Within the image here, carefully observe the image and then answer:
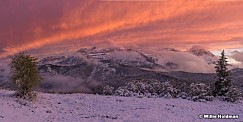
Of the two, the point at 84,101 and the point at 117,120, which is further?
the point at 84,101

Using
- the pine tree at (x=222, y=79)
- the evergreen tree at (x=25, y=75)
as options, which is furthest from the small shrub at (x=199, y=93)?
the evergreen tree at (x=25, y=75)

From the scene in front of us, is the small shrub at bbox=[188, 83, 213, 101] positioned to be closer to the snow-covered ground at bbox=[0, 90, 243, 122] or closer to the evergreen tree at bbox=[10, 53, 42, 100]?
the snow-covered ground at bbox=[0, 90, 243, 122]

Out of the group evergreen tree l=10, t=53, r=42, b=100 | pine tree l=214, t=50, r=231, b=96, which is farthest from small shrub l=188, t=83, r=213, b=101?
evergreen tree l=10, t=53, r=42, b=100

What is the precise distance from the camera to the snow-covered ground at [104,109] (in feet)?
142

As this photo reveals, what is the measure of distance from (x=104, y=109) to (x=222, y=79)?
20.9 m

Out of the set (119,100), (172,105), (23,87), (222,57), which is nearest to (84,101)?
(119,100)

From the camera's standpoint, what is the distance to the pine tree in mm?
60594

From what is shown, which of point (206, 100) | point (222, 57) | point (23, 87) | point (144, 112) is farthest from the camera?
point (222, 57)

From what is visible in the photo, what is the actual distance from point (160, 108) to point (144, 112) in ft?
12.1

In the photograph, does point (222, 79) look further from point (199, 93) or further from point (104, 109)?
point (104, 109)

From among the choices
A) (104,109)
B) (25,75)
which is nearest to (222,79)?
(104,109)

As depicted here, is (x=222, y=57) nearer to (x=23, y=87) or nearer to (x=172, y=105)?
(x=172, y=105)

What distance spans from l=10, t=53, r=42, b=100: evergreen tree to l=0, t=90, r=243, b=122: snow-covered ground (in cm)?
148

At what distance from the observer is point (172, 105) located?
5241cm
